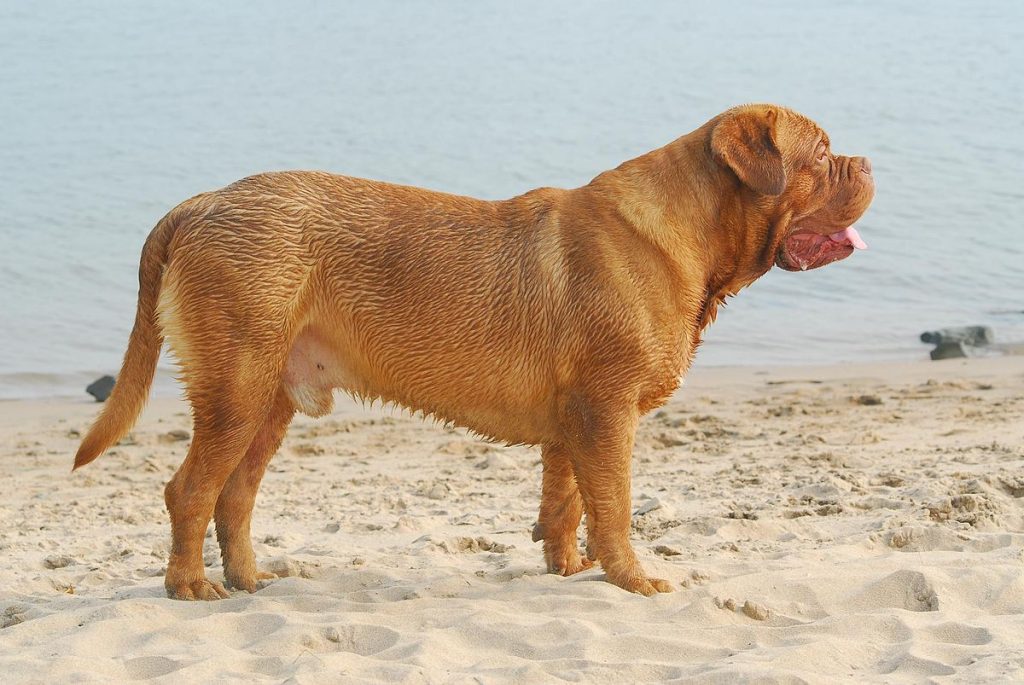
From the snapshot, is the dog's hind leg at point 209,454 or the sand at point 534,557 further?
the dog's hind leg at point 209,454

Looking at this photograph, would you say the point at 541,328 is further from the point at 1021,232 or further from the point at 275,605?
the point at 1021,232

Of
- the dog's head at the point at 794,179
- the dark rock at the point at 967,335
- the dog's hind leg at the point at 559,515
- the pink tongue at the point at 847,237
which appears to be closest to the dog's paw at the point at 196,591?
the dog's hind leg at the point at 559,515

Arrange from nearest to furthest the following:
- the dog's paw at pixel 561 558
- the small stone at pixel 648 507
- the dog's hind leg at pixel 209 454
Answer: the dog's hind leg at pixel 209 454 → the dog's paw at pixel 561 558 → the small stone at pixel 648 507

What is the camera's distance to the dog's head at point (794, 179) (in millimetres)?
5125

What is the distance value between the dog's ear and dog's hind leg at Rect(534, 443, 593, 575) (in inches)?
55.0

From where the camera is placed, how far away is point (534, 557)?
602cm

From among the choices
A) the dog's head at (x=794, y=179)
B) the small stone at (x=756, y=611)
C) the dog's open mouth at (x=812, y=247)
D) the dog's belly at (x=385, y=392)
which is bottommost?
the small stone at (x=756, y=611)

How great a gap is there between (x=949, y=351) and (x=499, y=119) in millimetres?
12452

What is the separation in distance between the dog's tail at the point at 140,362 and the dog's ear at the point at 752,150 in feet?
7.13

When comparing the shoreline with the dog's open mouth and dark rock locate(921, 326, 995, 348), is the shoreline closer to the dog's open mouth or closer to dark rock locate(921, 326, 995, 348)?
dark rock locate(921, 326, 995, 348)

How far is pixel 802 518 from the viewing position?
6.42m

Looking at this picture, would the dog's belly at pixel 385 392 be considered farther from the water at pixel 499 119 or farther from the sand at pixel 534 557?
the water at pixel 499 119

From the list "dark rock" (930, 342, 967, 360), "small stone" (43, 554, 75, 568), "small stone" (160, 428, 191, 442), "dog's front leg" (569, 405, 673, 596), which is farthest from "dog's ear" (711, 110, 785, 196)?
"dark rock" (930, 342, 967, 360)

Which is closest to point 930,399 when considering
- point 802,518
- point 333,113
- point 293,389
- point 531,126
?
point 802,518
